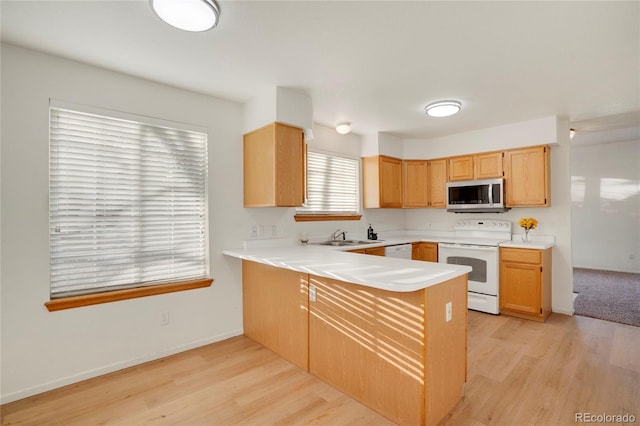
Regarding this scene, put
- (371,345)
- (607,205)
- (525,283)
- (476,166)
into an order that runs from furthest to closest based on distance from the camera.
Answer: (607,205)
(476,166)
(525,283)
(371,345)

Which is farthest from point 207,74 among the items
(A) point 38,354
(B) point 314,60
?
(A) point 38,354

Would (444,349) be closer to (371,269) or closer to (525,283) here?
(371,269)

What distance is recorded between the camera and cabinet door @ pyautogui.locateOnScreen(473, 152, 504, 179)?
13.8ft

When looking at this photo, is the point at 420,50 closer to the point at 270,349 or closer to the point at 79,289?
the point at 270,349

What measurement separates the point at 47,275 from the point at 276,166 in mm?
1927

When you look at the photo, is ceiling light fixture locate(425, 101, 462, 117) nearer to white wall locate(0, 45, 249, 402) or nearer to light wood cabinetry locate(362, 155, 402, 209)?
light wood cabinetry locate(362, 155, 402, 209)

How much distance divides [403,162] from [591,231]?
4797mm

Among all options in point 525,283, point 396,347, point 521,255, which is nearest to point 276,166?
point 396,347

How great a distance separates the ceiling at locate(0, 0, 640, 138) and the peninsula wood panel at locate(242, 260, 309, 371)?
5.60 feet

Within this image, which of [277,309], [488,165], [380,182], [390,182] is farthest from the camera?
[390,182]

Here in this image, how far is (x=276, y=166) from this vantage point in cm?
292

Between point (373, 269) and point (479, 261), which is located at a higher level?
point (373, 269)

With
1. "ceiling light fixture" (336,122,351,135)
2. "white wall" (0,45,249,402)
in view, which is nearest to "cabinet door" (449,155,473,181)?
"ceiling light fixture" (336,122,351,135)

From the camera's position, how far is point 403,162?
4988mm
